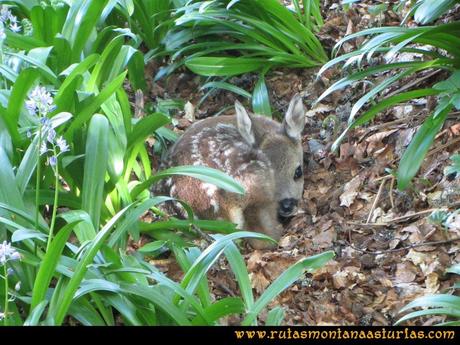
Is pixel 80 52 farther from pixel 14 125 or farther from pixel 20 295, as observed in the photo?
pixel 20 295

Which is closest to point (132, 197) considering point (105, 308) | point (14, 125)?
point (14, 125)

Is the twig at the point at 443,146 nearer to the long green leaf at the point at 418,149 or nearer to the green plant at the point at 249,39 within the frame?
the long green leaf at the point at 418,149

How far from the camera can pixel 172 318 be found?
4480mm

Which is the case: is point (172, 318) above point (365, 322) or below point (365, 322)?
above

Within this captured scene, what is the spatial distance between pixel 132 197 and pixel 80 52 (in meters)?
1.28

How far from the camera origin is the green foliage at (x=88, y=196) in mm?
4426

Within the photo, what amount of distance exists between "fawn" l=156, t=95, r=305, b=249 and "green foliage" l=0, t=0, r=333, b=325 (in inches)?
11.7

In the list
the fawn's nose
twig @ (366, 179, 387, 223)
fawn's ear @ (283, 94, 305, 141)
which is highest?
fawn's ear @ (283, 94, 305, 141)

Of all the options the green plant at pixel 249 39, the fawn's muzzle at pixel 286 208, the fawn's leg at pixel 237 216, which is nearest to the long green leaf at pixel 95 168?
the fawn's leg at pixel 237 216

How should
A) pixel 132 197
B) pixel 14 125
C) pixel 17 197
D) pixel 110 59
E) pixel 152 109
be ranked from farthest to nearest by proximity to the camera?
pixel 152 109, pixel 110 59, pixel 132 197, pixel 14 125, pixel 17 197

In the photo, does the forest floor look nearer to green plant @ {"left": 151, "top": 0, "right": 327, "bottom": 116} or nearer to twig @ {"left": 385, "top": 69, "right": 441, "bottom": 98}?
twig @ {"left": 385, "top": 69, "right": 441, "bottom": 98}

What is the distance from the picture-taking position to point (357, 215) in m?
6.27

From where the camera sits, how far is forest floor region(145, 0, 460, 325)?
5.35 m

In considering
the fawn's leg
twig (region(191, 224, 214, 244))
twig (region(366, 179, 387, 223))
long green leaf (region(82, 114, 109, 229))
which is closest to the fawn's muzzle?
the fawn's leg
